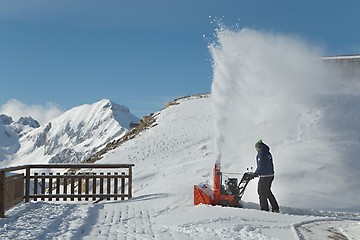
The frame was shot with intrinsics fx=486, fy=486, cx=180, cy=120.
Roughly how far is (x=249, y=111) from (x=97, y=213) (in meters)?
8.08

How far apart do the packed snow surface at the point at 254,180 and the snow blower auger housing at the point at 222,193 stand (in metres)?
0.35

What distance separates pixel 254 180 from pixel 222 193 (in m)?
2.42

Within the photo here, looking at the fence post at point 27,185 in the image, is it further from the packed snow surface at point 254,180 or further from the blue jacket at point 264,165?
the blue jacket at point 264,165

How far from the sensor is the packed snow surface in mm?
9188

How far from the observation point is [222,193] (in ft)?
38.2

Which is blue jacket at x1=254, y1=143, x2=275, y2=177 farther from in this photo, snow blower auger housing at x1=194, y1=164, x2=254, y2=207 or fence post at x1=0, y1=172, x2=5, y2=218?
fence post at x1=0, y1=172, x2=5, y2=218

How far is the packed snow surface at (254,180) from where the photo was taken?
919 centimetres

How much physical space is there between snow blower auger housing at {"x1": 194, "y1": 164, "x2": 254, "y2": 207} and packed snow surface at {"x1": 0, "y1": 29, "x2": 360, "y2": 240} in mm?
346

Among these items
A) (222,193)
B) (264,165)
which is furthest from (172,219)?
(264,165)

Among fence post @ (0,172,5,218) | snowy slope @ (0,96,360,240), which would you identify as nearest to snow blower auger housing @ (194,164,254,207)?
snowy slope @ (0,96,360,240)

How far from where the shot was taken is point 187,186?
15.3 m

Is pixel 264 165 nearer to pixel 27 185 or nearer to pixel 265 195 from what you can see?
pixel 265 195

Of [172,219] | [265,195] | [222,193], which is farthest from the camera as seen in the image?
[222,193]

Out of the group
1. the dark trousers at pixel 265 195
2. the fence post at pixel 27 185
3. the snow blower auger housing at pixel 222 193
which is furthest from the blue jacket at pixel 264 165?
the fence post at pixel 27 185
